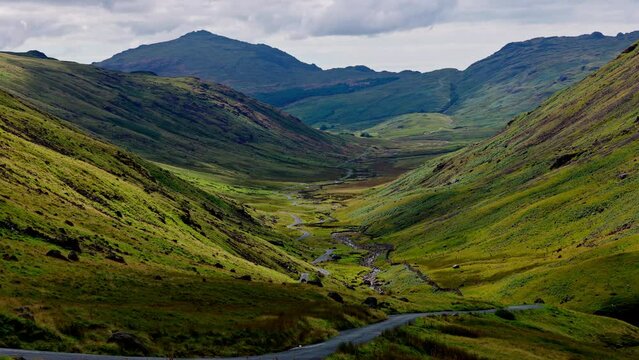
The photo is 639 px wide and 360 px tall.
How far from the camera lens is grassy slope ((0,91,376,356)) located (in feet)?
142

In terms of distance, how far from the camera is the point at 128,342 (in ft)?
134

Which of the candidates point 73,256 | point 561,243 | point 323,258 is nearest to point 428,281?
point 561,243

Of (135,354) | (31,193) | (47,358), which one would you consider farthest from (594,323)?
(31,193)

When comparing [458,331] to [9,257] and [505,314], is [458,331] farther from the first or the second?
[9,257]

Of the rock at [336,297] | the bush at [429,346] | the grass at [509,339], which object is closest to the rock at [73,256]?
the rock at [336,297]

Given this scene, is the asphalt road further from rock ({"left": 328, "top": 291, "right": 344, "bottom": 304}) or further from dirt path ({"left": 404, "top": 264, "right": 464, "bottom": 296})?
dirt path ({"left": 404, "top": 264, "right": 464, "bottom": 296})

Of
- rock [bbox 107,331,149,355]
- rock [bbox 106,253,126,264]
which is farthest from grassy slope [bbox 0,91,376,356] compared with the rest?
rock [bbox 106,253,126,264]

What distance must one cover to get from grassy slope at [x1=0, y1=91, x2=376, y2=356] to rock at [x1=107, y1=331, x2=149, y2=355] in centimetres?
51

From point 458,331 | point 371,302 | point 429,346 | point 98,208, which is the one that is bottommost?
point 371,302

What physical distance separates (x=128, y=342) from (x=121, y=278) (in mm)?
23612

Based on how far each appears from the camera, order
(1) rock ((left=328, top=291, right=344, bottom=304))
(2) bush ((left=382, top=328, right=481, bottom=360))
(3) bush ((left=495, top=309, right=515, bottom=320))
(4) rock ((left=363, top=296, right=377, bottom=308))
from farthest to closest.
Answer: (4) rock ((left=363, top=296, right=377, bottom=308)) → (3) bush ((left=495, top=309, right=515, bottom=320)) → (1) rock ((left=328, top=291, right=344, bottom=304)) → (2) bush ((left=382, top=328, right=481, bottom=360))

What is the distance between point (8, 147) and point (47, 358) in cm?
8119

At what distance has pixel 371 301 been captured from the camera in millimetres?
81188

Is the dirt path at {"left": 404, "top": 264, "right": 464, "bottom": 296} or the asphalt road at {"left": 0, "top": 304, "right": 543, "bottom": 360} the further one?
the dirt path at {"left": 404, "top": 264, "right": 464, "bottom": 296}
